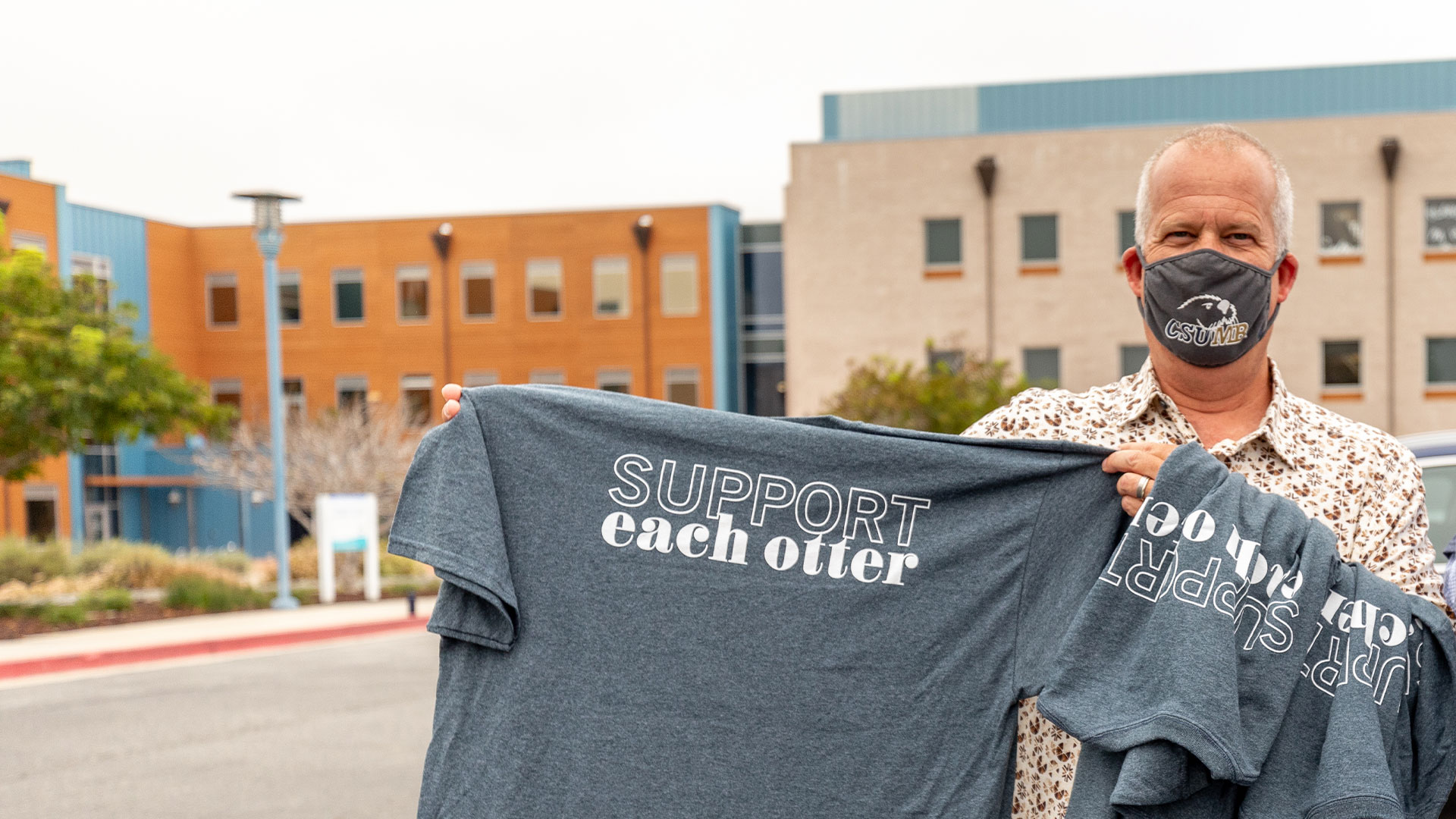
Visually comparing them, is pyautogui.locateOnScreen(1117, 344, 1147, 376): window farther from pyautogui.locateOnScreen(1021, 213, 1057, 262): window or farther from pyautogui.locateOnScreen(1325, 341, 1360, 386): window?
pyautogui.locateOnScreen(1325, 341, 1360, 386): window

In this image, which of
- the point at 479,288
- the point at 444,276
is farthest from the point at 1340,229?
the point at 444,276

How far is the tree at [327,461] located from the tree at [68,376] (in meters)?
8.12

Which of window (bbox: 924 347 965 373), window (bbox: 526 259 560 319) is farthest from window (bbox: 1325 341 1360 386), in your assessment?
window (bbox: 526 259 560 319)

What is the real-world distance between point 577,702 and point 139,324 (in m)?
44.4

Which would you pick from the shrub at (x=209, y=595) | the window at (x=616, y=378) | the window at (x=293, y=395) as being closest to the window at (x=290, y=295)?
the window at (x=293, y=395)

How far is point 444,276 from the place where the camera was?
144 ft

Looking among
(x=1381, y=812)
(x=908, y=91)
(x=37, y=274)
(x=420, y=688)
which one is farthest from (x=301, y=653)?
(x=908, y=91)

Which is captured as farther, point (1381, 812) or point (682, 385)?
point (682, 385)

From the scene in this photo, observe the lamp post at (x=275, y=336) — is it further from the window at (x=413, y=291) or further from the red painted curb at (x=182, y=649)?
the window at (x=413, y=291)

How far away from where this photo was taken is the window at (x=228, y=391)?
4581 cm

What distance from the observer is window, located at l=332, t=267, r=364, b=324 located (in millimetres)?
44500

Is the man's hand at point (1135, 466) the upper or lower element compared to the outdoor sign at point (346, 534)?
upper

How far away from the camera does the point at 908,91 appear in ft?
135

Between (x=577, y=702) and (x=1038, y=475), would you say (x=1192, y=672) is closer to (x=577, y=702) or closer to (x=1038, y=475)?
(x=1038, y=475)
